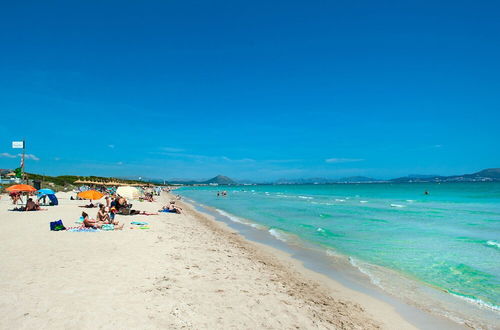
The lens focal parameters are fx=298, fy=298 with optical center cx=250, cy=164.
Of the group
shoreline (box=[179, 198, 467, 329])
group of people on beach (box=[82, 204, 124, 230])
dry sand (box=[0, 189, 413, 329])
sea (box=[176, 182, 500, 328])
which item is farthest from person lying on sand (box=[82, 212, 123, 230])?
sea (box=[176, 182, 500, 328])

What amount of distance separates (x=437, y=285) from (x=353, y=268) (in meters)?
2.32

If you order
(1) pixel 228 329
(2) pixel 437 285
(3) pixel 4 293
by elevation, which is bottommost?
(2) pixel 437 285

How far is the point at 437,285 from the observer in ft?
27.1

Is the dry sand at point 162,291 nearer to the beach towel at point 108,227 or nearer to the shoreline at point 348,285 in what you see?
the shoreline at point 348,285

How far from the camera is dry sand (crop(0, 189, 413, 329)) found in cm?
471

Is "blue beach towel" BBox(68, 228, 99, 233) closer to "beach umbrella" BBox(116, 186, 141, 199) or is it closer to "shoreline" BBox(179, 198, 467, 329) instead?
"shoreline" BBox(179, 198, 467, 329)

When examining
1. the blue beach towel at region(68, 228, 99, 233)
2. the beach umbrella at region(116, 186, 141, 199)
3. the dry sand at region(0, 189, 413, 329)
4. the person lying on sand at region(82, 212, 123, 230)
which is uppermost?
the beach umbrella at region(116, 186, 141, 199)

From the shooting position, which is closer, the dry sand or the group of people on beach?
the dry sand

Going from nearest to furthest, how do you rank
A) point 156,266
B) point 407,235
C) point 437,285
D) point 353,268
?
point 156,266 < point 437,285 < point 353,268 < point 407,235

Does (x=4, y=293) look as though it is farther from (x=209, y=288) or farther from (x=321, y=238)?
(x=321, y=238)

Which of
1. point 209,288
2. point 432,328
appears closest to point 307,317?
point 209,288

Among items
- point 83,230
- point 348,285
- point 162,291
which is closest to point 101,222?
point 83,230

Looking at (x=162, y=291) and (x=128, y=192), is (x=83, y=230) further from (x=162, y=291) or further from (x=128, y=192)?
(x=128, y=192)

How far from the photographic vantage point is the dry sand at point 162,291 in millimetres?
4711
